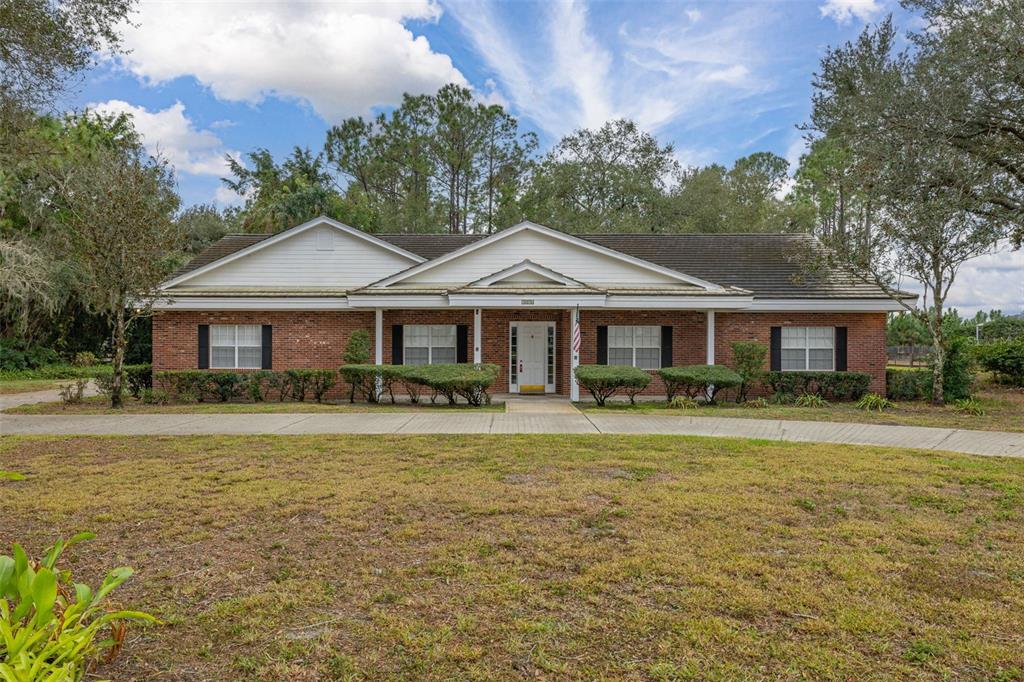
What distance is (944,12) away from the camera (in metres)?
13.9

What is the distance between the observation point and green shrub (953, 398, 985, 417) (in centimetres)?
1307

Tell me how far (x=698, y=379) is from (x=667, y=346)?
8.91ft

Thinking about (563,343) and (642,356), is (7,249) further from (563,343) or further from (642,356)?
(642,356)

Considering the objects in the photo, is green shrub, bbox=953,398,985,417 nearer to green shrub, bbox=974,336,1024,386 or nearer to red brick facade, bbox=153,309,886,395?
red brick facade, bbox=153,309,886,395

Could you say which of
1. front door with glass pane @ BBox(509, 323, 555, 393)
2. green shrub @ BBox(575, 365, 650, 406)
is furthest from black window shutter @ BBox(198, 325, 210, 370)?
green shrub @ BBox(575, 365, 650, 406)

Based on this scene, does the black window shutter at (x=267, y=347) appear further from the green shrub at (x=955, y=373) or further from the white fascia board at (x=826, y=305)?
the green shrub at (x=955, y=373)

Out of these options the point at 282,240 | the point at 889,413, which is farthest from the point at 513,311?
the point at 889,413

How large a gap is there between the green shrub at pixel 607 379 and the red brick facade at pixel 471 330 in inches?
102

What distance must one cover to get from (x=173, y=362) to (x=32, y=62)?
817cm

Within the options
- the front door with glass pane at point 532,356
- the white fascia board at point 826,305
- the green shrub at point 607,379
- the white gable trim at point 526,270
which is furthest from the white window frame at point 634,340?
the white fascia board at point 826,305

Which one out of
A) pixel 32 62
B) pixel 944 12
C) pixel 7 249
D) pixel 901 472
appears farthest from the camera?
pixel 7 249

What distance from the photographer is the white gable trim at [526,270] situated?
1634 centimetres

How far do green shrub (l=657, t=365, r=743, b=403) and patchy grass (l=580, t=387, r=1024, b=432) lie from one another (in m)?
0.52

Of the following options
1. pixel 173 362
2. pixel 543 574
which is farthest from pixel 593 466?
pixel 173 362
